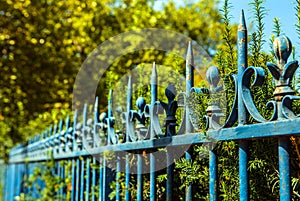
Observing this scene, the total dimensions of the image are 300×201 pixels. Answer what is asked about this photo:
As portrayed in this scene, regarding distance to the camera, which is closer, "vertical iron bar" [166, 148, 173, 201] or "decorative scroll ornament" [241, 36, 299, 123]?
"decorative scroll ornament" [241, 36, 299, 123]

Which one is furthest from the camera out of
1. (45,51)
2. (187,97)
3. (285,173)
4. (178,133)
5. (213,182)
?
(45,51)

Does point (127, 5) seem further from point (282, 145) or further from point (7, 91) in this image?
point (282, 145)

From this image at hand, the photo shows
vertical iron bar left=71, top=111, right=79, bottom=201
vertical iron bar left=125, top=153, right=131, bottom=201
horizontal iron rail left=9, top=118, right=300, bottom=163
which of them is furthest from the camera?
vertical iron bar left=71, top=111, right=79, bottom=201

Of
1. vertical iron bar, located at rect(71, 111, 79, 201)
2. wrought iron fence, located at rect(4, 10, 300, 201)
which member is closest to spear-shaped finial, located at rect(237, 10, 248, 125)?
wrought iron fence, located at rect(4, 10, 300, 201)

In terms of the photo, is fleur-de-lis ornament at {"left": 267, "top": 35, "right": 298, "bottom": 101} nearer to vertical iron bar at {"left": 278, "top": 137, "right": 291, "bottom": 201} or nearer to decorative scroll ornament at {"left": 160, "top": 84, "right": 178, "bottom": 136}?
vertical iron bar at {"left": 278, "top": 137, "right": 291, "bottom": 201}

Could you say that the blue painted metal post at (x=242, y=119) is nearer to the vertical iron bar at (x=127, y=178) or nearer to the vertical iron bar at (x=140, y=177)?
the vertical iron bar at (x=140, y=177)

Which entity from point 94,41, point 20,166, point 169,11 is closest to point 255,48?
point 20,166

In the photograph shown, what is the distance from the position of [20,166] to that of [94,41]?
2111mm

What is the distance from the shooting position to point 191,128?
1.75 metres

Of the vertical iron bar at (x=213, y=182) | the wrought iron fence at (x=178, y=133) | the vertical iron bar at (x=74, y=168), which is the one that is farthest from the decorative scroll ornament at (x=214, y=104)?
the vertical iron bar at (x=74, y=168)

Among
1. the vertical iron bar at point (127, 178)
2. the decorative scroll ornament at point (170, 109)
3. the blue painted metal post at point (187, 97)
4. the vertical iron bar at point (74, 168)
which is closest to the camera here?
the blue painted metal post at point (187, 97)

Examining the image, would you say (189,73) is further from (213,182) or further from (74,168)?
(74,168)

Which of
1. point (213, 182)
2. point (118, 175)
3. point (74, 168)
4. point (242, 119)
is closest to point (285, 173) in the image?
point (242, 119)

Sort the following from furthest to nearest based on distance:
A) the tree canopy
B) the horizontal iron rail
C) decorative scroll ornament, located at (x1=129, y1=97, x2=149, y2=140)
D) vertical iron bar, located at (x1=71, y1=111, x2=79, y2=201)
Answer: the tree canopy
vertical iron bar, located at (x1=71, y1=111, x2=79, y2=201)
decorative scroll ornament, located at (x1=129, y1=97, x2=149, y2=140)
the horizontal iron rail
